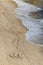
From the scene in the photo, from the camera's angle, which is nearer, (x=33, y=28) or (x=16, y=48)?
(x=16, y=48)

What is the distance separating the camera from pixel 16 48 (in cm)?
509

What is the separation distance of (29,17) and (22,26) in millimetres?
1623

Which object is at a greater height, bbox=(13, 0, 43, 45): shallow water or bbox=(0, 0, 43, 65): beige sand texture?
bbox=(0, 0, 43, 65): beige sand texture

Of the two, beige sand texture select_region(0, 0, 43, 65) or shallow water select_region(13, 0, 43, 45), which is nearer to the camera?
beige sand texture select_region(0, 0, 43, 65)

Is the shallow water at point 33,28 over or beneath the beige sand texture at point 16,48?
beneath

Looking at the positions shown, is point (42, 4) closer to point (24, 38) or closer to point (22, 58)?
point (24, 38)

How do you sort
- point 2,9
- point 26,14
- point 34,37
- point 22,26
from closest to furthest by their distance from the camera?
point 34,37 < point 22,26 < point 2,9 < point 26,14

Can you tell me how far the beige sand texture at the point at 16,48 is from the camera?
4620mm

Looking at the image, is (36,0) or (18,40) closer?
(18,40)

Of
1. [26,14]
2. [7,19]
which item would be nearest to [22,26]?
[7,19]

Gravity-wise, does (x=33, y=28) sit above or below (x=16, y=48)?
below

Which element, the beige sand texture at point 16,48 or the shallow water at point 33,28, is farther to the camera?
the shallow water at point 33,28

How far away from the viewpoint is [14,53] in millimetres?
4816

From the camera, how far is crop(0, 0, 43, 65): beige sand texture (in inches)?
182
